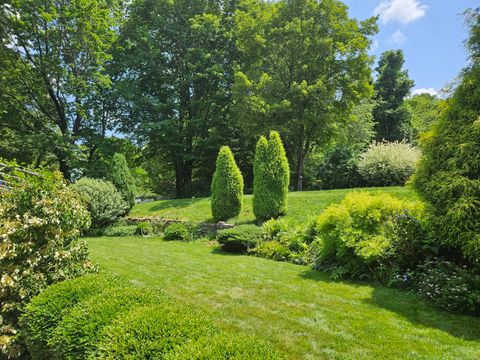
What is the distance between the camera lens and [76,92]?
615 inches

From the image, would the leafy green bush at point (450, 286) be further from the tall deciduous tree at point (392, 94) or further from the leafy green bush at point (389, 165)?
the tall deciduous tree at point (392, 94)

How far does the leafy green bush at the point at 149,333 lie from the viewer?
2027mm

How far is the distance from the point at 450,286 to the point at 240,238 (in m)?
4.71

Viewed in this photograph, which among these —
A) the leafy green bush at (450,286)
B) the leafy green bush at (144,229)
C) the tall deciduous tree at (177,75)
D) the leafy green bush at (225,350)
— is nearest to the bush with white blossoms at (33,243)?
the leafy green bush at (225,350)

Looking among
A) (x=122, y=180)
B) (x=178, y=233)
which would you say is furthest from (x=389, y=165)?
(x=122, y=180)

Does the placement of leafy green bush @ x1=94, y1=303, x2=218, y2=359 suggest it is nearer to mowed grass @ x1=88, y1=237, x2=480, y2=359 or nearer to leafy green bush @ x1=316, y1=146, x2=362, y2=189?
mowed grass @ x1=88, y1=237, x2=480, y2=359

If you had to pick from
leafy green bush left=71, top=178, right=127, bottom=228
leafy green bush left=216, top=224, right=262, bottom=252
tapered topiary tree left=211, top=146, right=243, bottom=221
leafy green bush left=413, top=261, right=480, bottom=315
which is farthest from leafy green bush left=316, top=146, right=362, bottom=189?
leafy green bush left=413, top=261, right=480, bottom=315

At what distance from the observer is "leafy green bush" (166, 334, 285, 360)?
1767 millimetres

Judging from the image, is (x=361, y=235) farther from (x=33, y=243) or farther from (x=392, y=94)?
(x=392, y=94)

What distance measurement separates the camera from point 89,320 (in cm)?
250

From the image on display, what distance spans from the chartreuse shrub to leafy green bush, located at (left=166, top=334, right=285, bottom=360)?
133 inches

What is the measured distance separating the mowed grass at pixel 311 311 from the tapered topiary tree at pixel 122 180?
25.0 feet

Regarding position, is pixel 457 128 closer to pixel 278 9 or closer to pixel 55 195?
pixel 55 195

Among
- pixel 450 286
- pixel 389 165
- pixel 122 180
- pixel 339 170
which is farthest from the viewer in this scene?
pixel 339 170
